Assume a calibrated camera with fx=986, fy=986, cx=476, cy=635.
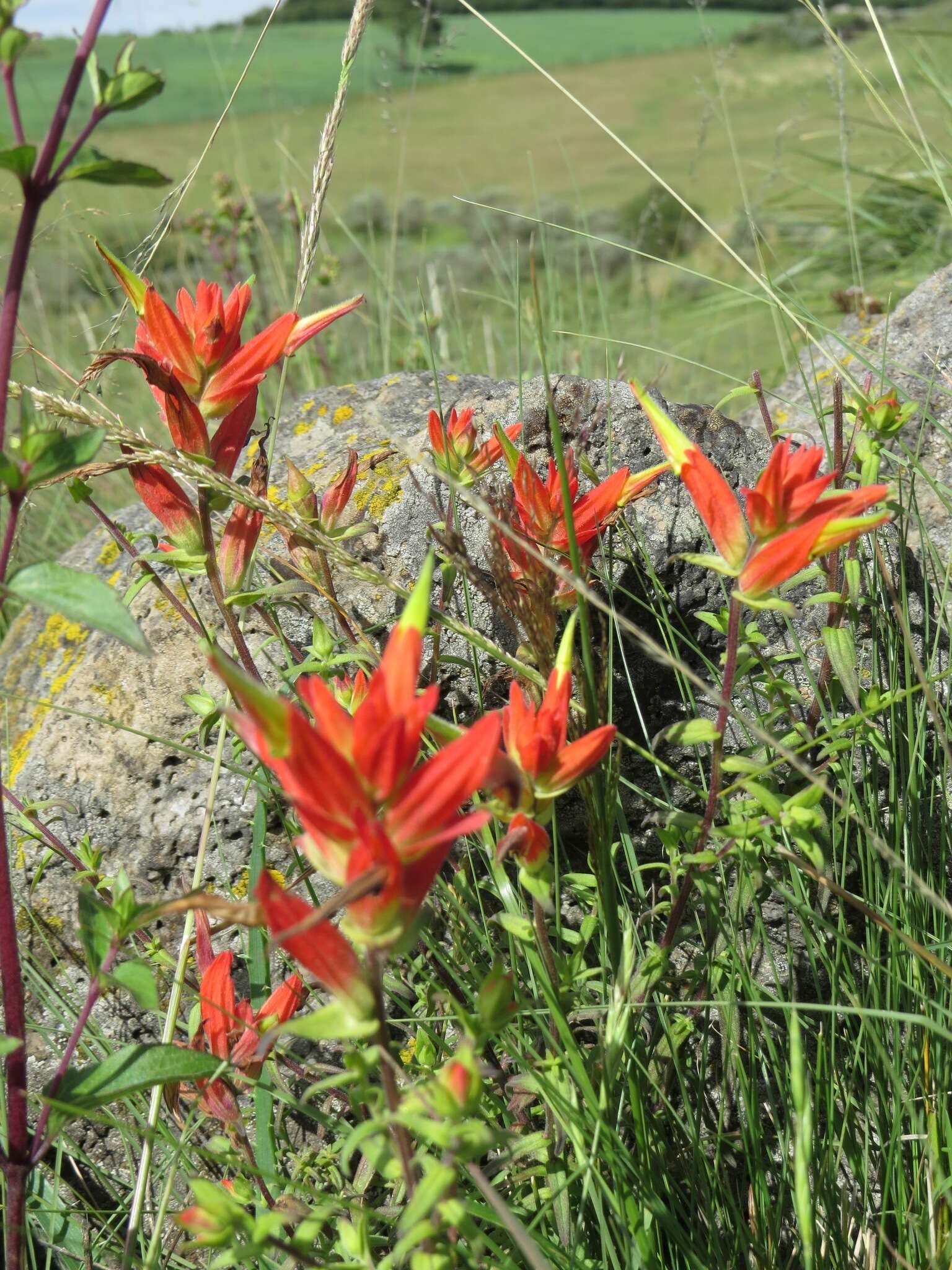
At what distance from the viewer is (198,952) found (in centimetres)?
111

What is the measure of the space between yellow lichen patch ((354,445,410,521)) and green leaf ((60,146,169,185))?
2.42 ft

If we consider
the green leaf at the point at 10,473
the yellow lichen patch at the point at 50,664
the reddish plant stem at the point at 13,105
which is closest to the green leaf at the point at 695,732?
the green leaf at the point at 10,473

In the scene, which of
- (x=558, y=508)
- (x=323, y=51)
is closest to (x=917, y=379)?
(x=558, y=508)

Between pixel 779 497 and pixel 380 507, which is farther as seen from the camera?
pixel 380 507

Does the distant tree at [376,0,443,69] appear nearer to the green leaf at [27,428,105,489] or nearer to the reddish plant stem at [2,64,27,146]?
the reddish plant stem at [2,64,27,146]

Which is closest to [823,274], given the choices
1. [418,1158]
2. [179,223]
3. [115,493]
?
[179,223]

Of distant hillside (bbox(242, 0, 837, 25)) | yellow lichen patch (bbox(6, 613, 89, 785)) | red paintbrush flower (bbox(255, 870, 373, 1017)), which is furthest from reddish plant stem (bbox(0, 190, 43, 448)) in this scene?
distant hillside (bbox(242, 0, 837, 25))

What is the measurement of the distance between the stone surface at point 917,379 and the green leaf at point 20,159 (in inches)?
42.4

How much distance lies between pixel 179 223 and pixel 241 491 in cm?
259

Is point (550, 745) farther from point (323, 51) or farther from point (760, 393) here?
point (323, 51)

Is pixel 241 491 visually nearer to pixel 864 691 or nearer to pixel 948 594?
pixel 864 691

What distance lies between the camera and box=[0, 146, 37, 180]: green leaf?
625 millimetres

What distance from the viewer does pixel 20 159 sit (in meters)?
0.64

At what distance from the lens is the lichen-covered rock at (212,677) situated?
136 centimetres
